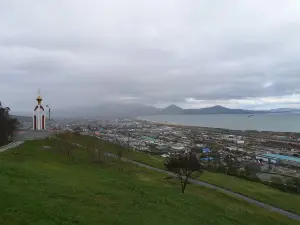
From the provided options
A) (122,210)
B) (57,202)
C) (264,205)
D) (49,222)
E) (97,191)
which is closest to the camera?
(49,222)

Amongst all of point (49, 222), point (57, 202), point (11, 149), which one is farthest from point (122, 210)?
point (11, 149)

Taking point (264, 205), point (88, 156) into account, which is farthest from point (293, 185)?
point (88, 156)

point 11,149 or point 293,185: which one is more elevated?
point 11,149

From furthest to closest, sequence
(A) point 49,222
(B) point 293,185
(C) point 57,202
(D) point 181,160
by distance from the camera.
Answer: (B) point 293,185 → (D) point 181,160 → (C) point 57,202 → (A) point 49,222

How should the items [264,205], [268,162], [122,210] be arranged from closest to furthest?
[122,210] → [264,205] → [268,162]

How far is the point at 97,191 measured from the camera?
57.1 feet

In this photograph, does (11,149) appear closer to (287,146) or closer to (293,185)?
(293,185)

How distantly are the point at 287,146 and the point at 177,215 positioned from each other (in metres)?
115

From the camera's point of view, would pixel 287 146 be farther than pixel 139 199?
Yes

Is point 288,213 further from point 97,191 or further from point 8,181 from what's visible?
point 8,181

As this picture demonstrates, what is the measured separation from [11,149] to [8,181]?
81.0 ft

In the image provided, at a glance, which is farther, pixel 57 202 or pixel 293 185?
pixel 293 185

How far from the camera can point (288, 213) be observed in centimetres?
3098

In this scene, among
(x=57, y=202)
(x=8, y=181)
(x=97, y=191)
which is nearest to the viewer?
(x=57, y=202)
